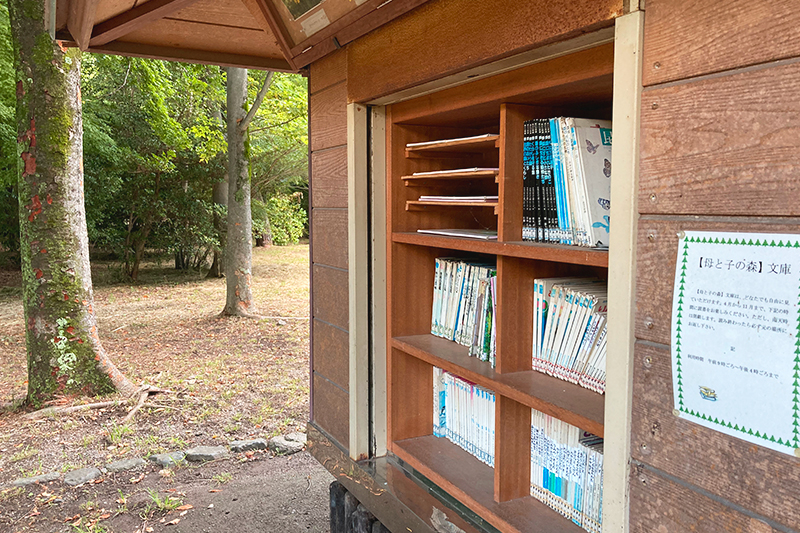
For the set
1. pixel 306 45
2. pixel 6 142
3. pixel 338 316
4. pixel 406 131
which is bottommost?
pixel 338 316

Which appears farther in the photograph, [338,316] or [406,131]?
[338,316]

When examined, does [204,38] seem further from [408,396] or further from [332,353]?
[408,396]

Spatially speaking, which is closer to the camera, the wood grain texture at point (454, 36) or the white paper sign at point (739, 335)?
the white paper sign at point (739, 335)

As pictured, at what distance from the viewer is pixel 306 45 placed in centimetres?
275

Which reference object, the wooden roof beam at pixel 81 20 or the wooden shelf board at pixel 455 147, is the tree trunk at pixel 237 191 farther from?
the wooden shelf board at pixel 455 147

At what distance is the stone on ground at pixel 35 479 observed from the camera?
13.0ft

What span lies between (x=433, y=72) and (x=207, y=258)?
1273 cm

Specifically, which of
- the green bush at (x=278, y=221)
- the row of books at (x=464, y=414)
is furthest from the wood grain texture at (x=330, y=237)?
the green bush at (x=278, y=221)

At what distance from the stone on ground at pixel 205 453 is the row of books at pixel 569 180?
130 inches

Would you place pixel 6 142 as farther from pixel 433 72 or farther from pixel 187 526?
pixel 433 72

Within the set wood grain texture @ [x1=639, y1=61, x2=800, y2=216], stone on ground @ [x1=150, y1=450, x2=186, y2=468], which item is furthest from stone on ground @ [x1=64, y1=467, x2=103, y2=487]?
wood grain texture @ [x1=639, y1=61, x2=800, y2=216]

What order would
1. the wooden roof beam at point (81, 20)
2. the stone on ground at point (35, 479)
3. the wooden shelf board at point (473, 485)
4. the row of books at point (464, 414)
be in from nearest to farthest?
1. the wooden shelf board at point (473, 485)
2. the row of books at point (464, 414)
3. the wooden roof beam at point (81, 20)
4. the stone on ground at point (35, 479)

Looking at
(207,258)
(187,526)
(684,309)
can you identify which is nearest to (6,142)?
(207,258)

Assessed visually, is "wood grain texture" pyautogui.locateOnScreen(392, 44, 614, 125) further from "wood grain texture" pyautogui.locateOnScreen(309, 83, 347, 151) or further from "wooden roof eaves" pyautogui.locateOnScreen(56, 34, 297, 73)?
"wooden roof eaves" pyautogui.locateOnScreen(56, 34, 297, 73)
